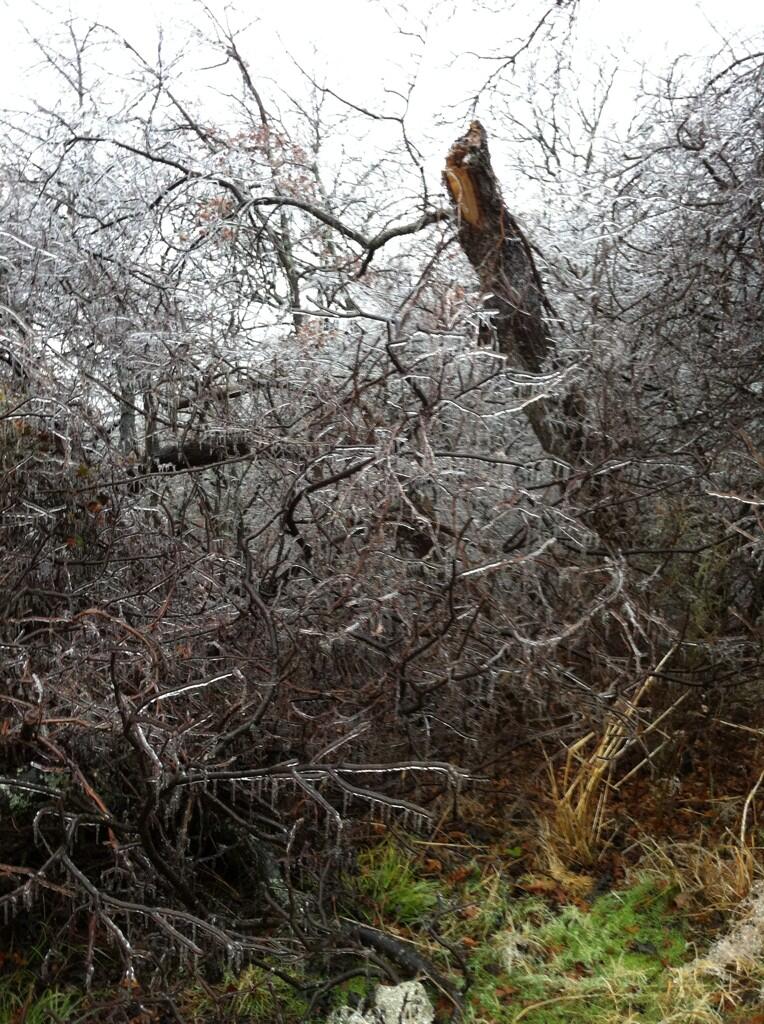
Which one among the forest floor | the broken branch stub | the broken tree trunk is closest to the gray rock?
the forest floor

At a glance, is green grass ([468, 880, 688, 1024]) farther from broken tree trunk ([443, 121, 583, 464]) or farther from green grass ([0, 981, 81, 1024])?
broken tree trunk ([443, 121, 583, 464])

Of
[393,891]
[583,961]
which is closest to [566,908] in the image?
[583,961]

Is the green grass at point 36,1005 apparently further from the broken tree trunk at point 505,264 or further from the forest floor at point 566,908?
the broken tree trunk at point 505,264

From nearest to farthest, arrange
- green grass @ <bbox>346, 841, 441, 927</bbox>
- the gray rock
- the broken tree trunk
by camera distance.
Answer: the gray rock
green grass @ <bbox>346, 841, 441, 927</bbox>
the broken tree trunk

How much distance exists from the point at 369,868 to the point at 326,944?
2.29 ft

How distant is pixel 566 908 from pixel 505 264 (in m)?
3.28

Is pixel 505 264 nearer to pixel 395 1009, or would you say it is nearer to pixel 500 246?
pixel 500 246

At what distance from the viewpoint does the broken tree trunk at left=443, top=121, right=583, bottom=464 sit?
233 inches

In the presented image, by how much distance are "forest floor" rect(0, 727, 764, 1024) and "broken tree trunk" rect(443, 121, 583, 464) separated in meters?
1.73

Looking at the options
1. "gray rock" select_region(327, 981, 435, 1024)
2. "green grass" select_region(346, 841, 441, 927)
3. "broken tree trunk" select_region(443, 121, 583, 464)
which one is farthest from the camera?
"broken tree trunk" select_region(443, 121, 583, 464)

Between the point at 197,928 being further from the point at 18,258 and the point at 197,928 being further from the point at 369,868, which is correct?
the point at 18,258

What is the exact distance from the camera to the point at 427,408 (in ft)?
14.9

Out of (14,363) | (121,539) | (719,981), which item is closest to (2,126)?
(14,363)

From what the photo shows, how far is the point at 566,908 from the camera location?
4.40 metres
